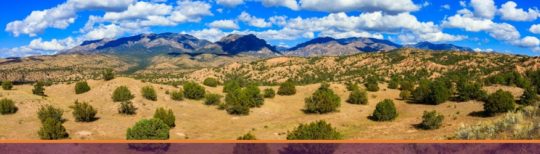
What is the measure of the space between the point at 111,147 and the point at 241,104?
56888 millimetres

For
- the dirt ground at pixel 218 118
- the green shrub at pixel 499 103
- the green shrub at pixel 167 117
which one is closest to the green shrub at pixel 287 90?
the dirt ground at pixel 218 118

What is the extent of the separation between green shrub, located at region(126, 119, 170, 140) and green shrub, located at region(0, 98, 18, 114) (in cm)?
2179

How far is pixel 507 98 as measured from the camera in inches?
2087

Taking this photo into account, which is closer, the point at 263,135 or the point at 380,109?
the point at 263,135

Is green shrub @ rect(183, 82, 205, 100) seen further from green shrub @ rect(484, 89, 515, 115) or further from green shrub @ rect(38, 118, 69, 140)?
green shrub @ rect(484, 89, 515, 115)

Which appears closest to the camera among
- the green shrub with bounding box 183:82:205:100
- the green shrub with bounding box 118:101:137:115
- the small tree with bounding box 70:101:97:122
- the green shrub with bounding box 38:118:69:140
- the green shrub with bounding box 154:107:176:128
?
the green shrub with bounding box 38:118:69:140

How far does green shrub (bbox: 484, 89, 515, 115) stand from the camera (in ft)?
173

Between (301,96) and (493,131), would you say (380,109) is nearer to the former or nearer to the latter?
(301,96)

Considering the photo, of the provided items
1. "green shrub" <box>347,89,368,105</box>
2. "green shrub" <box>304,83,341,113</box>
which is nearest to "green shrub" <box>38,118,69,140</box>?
"green shrub" <box>304,83,341,113</box>

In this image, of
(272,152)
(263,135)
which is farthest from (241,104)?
(272,152)

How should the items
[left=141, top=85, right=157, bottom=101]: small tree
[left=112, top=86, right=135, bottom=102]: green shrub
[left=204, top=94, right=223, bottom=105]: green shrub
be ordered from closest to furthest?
[left=112, top=86, right=135, bottom=102]: green shrub, [left=141, top=85, right=157, bottom=101]: small tree, [left=204, top=94, right=223, bottom=105]: green shrub

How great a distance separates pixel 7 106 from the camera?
53.8 metres

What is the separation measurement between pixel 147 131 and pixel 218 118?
20810mm

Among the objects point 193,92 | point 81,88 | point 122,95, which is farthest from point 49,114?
point 193,92
